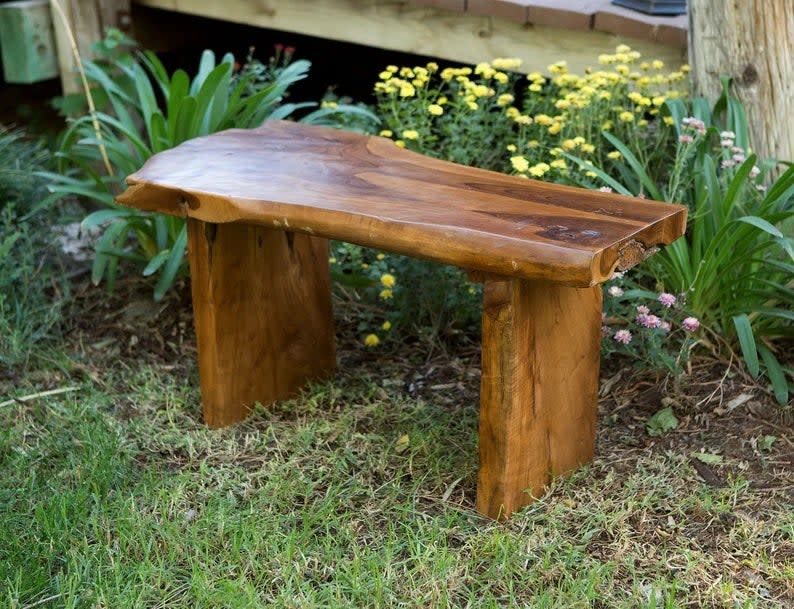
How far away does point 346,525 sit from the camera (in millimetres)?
2559

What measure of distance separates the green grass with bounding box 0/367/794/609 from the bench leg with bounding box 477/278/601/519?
8 centimetres

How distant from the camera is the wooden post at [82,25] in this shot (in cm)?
480

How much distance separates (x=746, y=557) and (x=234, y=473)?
129 cm

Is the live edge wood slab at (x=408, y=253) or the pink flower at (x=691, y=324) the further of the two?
the pink flower at (x=691, y=324)

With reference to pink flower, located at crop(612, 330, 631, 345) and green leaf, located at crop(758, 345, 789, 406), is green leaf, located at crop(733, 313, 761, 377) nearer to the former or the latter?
green leaf, located at crop(758, 345, 789, 406)

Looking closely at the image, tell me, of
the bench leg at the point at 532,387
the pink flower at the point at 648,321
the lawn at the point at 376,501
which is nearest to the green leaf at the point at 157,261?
the lawn at the point at 376,501

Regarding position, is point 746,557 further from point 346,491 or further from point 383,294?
point 383,294

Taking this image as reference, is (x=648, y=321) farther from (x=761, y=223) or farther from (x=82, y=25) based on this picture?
(x=82, y=25)

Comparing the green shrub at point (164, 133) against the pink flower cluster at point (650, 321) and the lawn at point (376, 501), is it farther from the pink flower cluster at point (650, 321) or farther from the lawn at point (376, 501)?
the pink flower cluster at point (650, 321)

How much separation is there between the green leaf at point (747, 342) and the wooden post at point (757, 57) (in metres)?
0.71

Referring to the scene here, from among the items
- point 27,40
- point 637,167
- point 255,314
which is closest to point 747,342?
point 637,167

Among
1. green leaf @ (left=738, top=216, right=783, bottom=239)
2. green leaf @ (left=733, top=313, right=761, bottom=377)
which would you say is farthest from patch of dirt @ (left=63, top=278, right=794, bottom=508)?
green leaf @ (left=738, top=216, right=783, bottom=239)

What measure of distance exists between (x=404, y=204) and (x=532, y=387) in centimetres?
51

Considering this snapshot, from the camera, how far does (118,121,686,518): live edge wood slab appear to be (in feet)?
7.43
